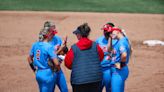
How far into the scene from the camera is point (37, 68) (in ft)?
24.1

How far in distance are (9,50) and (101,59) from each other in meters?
7.18

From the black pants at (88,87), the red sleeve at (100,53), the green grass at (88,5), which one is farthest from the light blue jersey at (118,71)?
the green grass at (88,5)

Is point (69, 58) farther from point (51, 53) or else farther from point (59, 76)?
point (59, 76)

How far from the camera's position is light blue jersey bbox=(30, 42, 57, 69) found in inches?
281

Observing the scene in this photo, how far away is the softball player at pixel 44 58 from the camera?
7.14m

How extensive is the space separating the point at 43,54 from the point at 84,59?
82 centimetres

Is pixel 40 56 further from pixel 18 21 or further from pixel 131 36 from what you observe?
pixel 18 21

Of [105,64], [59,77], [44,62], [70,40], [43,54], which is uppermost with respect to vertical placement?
[43,54]

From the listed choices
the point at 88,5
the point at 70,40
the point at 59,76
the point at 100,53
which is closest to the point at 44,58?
the point at 59,76

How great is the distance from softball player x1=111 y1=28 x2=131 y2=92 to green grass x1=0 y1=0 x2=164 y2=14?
1174 centimetres

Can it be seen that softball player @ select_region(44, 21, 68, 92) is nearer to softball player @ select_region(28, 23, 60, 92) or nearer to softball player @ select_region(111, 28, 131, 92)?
softball player @ select_region(28, 23, 60, 92)

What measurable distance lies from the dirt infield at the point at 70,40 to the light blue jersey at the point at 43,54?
2.86 m

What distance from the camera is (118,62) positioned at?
24.2 ft

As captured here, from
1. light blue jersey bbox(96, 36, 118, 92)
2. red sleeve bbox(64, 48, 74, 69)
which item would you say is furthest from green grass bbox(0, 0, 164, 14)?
red sleeve bbox(64, 48, 74, 69)
